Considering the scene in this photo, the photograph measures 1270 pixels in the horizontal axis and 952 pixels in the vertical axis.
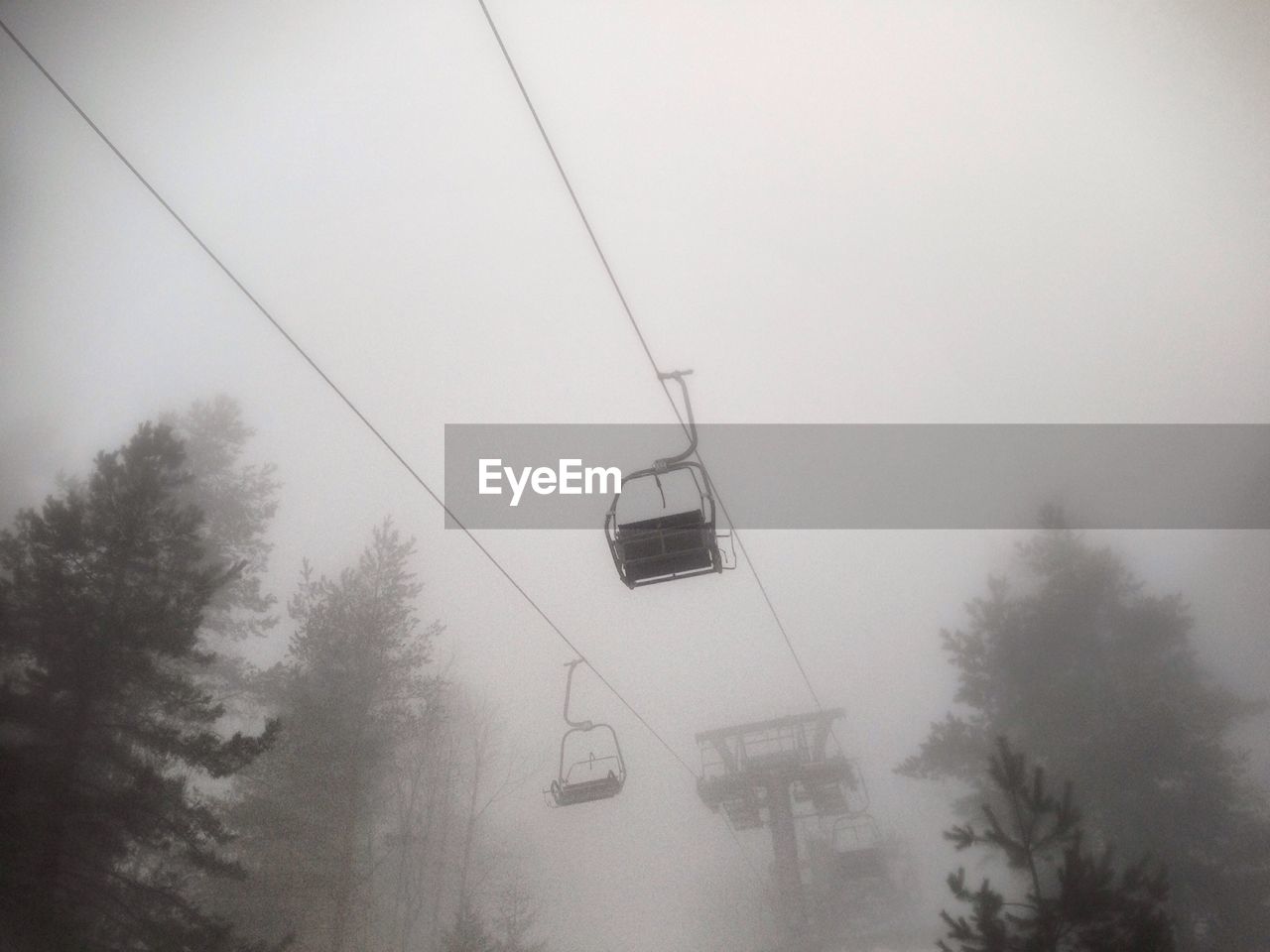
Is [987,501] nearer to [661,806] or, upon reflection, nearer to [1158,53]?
[1158,53]

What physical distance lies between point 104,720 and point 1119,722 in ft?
66.5

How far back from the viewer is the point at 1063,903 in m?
7.73

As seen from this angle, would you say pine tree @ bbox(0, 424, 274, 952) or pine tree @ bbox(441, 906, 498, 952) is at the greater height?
pine tree @ bbox(0, 424, 274, 952)

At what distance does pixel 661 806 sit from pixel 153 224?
4860cm

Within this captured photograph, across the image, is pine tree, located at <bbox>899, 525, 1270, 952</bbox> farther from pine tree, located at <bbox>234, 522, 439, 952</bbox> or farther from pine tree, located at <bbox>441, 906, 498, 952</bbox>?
pine tree, located at <bbox>234, 522, 439, 952</bbox>

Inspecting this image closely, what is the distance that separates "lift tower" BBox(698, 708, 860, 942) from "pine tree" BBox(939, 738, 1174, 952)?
31.4 feet

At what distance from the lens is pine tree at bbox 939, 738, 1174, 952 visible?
761cm

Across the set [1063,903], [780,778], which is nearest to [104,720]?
[1063,903]

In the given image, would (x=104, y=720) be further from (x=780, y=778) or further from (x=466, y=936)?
(x=780, y=778)

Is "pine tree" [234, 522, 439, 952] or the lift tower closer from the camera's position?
"pine tree" [234, 522, 439, 952]

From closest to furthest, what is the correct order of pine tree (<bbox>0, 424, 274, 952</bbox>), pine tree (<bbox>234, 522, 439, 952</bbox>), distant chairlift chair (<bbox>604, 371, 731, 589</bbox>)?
1. distant chairlift chair (<bbox>604, 371, 731, 589</bbox>)
2. pine tree (<bbox>0, 424, 274, 952</bbox>)
3. pine tree (<bbox>234, 522, 439, 952</bbox>)

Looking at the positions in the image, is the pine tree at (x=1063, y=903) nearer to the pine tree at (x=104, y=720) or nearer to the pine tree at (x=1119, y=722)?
the pine tree at (x=1119, y=722)

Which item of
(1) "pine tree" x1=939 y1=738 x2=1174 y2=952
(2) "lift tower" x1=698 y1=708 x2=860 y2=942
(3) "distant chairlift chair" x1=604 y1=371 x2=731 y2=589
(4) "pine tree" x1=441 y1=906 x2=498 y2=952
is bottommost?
(4) "pine tree" x1=441 y1=906 x2=498 y2=952

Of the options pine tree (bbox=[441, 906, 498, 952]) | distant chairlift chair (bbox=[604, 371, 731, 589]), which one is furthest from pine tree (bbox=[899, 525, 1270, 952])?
distant chairlift chair (bbox=[604, 371, 731, 589])
